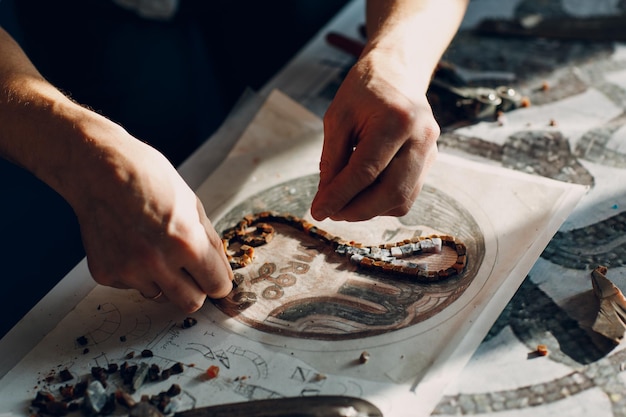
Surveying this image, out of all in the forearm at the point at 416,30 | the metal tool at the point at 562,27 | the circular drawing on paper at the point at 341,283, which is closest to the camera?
the circular drawing on paper at the point at 341,283

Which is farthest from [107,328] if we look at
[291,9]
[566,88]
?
[291,9]

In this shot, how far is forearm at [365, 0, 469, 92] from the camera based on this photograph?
2.75 ft

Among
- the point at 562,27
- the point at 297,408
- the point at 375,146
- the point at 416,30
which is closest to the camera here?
the point at 297,408

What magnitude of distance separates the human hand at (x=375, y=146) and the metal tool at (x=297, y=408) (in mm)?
229

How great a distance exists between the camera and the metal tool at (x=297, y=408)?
0.61 meters

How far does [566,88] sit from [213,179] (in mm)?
632

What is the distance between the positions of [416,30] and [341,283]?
38 cm

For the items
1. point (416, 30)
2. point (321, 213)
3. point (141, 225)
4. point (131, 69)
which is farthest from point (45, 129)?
point (131, 69)

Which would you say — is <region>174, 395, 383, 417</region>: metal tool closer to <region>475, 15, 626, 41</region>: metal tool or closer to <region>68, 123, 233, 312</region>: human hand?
<region>68, 123, 233, 312</region>: human hand

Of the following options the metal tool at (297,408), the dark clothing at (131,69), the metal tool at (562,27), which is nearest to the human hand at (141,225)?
the metal tool at (297,408)

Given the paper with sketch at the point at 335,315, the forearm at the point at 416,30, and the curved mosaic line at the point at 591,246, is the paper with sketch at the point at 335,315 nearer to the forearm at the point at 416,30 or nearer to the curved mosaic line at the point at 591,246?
the curved mosaic line at the point at 591,246

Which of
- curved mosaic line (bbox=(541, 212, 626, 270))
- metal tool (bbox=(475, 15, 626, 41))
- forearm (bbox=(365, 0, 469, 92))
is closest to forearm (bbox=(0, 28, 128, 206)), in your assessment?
forearm (bbox=(365, 0, 469, 92))

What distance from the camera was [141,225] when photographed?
662 millimetres

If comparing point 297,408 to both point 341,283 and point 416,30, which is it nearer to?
point 341,283
